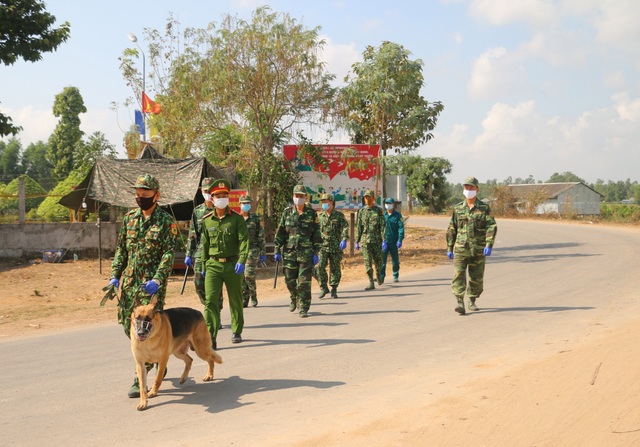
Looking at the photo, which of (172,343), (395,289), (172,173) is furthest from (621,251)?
(172,343)

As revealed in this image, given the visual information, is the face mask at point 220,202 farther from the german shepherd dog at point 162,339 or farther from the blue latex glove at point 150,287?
the blue latex glove at point 150,287

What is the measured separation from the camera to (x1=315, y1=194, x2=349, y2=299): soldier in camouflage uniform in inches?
532

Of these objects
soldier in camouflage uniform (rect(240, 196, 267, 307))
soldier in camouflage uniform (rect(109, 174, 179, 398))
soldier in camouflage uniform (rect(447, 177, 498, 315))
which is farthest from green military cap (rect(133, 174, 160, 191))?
soldier in camouflage uniform (rect(447, 177, 498, 315))

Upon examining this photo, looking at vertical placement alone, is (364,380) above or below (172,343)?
below

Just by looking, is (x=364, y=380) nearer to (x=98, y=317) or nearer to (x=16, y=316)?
(x=98, y=317)

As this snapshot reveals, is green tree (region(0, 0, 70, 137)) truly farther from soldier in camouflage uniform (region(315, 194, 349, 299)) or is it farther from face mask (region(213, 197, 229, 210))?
face mask (region(213, 197, 229, 210))

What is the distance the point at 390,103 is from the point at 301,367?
672 inches

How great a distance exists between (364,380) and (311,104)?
1498cm

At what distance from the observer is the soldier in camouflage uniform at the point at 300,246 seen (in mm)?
10805

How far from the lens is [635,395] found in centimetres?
565

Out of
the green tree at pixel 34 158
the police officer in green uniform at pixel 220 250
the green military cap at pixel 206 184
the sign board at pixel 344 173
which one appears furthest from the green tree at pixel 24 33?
the green tree at pixel 34 158

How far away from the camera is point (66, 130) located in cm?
5778

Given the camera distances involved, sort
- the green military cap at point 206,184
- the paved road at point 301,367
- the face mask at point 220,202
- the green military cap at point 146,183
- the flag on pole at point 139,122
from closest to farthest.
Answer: the paved road at point 301,367 < the green military cap at point 146,183 < the face mask at point 220,202 < the green military cap at point 206,184 < the flag on pole at point 139,122

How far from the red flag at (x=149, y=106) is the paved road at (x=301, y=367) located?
11.7m
